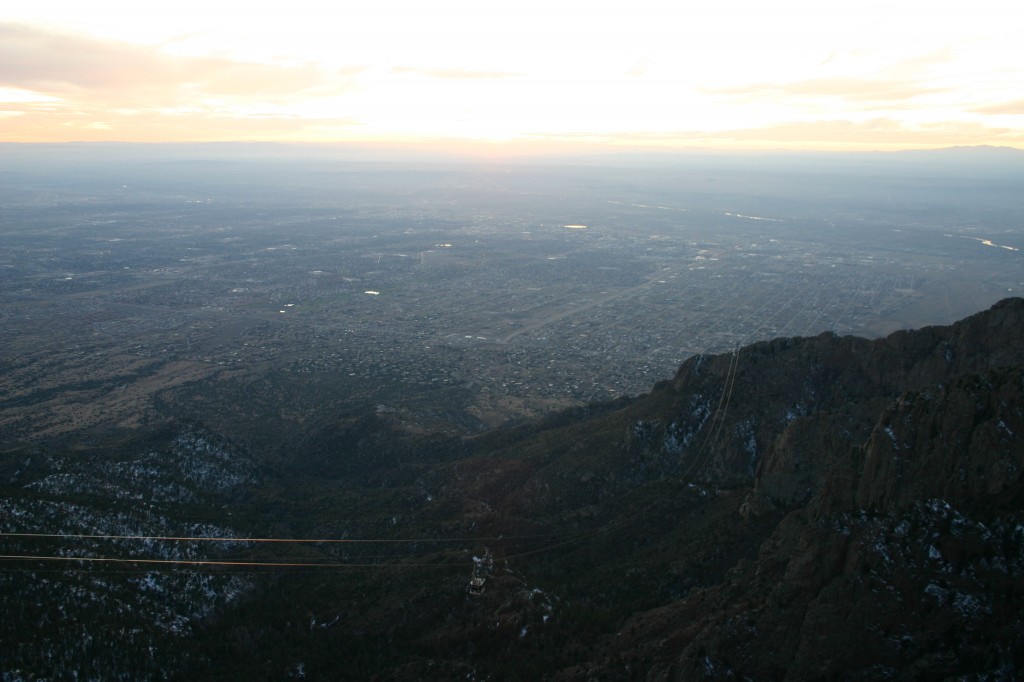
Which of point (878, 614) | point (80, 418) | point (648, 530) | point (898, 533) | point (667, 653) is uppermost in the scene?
point (898, 533)

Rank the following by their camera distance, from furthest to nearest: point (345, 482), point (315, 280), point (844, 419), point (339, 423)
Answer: point (315, 280)
point (339, 423)
point (345, 482)
point (844, 419)

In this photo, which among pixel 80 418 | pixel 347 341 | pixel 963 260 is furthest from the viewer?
pixel 963 260

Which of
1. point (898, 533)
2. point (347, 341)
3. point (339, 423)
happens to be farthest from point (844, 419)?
point (347, 341)

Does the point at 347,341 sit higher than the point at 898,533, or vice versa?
the point at 898,533

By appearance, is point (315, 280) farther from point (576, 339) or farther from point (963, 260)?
point (963, 260)

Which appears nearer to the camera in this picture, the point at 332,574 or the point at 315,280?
the point at 332,574

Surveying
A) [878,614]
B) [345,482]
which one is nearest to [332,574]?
[345,482]
